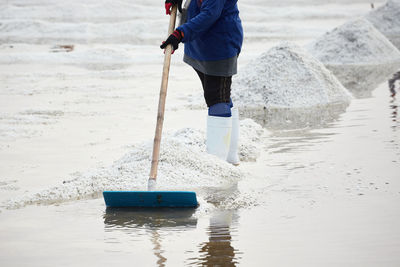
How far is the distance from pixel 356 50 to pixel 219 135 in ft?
24.3

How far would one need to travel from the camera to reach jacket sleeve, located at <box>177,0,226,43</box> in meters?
3.94

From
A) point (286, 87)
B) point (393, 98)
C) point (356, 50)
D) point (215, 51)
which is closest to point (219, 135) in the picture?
point (215, 51)

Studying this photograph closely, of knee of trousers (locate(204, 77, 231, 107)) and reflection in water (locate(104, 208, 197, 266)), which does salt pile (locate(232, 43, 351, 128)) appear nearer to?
knee of trousers (locate(204, 77, 231, 107))

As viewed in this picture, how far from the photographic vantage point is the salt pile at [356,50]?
10.7 meters

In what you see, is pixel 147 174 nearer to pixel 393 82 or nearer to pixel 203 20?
pixel 203 20

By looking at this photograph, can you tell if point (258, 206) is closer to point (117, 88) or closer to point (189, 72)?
point (117, 88)

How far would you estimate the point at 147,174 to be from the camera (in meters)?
4.02

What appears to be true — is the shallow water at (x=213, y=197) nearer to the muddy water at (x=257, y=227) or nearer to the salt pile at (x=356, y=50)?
the muddy water at (x=257, y=227)

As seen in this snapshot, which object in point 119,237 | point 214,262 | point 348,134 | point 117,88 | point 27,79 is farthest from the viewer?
point 27,79


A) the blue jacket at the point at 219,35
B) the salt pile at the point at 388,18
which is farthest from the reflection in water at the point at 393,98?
Result: the salt pile at the point at 388,18

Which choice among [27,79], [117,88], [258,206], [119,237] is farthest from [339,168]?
[27,79]

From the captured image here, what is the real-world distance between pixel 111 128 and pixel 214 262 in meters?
3.68

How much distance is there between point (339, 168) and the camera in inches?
169

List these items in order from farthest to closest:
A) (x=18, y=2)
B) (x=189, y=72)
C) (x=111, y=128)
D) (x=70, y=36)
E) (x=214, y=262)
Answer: (x=18, y=2)
(x=70, y=36)
(x=189, y=72)
(x=111, y=128)
(x=214, y=262)
